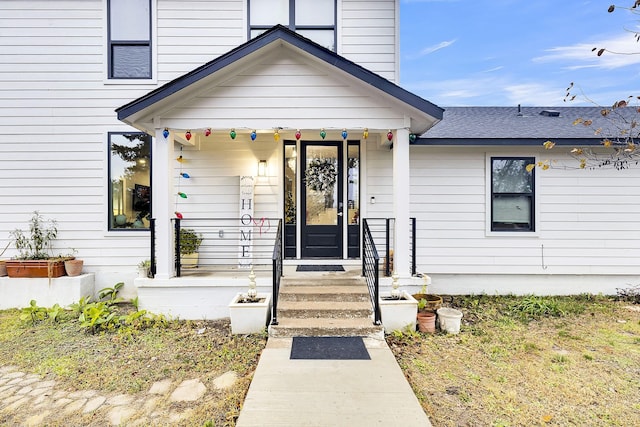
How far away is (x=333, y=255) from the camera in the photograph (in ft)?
20.9

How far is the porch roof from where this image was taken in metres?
4.52

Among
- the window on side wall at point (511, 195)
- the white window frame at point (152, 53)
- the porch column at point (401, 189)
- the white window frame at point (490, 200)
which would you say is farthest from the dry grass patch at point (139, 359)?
the window on side wall at point (511, 195)

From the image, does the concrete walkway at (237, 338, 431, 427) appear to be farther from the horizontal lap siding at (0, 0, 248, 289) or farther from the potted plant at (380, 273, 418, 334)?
the horizontal lap siding at (0, 0, 248, 289)

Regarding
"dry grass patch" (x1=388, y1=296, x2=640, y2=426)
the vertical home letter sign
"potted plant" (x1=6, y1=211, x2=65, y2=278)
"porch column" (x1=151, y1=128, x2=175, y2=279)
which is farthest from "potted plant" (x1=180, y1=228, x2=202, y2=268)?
"dry grass patch" (x1=388, y1=296, x2=640, y2=426)

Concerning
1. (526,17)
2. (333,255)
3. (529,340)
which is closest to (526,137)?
(529,340)

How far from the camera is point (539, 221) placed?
20.5 ft

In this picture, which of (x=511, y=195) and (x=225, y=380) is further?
(x=511, y=195)

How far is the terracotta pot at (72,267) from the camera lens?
581cm

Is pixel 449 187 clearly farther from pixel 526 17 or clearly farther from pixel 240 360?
pixel 526 17

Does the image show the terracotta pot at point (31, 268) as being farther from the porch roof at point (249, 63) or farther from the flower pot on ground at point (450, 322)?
the flower pot on ground at point (450, 322)

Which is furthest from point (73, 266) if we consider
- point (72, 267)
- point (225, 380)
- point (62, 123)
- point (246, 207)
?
point (225, 380)

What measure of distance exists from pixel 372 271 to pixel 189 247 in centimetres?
336

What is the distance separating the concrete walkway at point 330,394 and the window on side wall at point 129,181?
4.26 metres

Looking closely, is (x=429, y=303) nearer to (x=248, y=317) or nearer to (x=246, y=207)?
(x=248, y=317)
